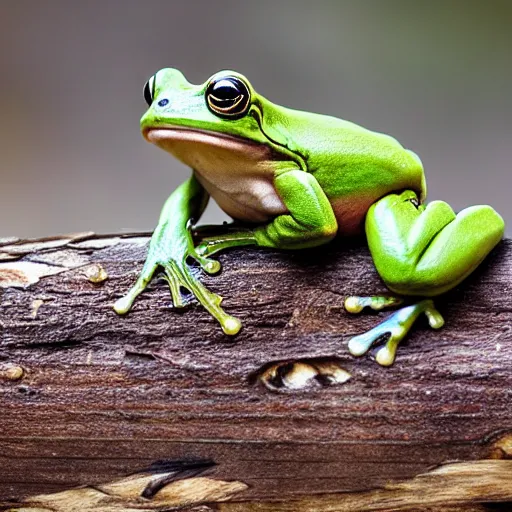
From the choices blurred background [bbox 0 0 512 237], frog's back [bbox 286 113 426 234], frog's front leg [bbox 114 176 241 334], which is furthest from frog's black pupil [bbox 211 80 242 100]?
blurred background [bbox 0 0 512 237]

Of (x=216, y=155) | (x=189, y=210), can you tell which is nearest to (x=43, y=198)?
(x=189, y=210)

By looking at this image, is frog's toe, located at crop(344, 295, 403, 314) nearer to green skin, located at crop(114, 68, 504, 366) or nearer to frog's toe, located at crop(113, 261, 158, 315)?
green skin, located at crop(114, 68, 504, 366)

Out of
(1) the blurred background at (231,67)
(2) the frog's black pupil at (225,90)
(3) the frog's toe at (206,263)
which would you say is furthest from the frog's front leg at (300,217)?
(1) the blurred background at (231,67)

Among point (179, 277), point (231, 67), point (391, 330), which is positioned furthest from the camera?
point (231, 67)

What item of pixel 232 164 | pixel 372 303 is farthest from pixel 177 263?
pixel 372 303

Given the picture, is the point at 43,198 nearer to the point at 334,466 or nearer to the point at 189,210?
the point at 189,210

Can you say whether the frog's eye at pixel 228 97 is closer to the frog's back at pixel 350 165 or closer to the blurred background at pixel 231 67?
the frog's back at pixel 350 165

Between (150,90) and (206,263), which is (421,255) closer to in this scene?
(206,263)
